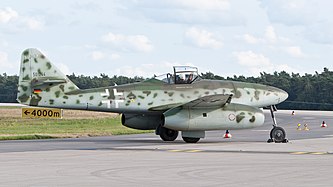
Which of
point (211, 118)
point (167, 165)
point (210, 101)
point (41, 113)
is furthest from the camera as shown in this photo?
point (41, 113)

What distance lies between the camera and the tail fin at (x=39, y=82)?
28719 mm

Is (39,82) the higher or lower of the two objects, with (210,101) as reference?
higher

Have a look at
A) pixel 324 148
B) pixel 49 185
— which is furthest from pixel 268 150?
pixel 49 185

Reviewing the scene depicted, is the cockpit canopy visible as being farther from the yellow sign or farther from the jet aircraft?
the yellow sign

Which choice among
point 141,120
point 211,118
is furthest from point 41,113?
point 211,118

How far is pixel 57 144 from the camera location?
91.6 feet

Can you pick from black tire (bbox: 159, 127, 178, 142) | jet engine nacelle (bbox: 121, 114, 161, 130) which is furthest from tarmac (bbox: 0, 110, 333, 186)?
jet engine nacelle (bbox: 121, 114, 161, 130)

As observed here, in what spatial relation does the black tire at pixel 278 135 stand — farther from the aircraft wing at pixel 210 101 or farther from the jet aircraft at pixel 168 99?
the aircraft wing at pixel 210 101

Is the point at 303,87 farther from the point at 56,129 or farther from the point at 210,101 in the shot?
the point at 210,101

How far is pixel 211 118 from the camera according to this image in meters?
28.2

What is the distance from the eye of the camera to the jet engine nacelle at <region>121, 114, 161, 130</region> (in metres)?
30.5

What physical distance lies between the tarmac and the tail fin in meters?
2.63

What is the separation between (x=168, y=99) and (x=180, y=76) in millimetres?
1033

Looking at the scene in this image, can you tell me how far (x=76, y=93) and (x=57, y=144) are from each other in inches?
81.1
